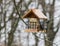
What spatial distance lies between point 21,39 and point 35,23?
3024 millimetres

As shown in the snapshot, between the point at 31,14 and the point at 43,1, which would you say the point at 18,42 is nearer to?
the point at 43,1

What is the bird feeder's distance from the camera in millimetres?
2541

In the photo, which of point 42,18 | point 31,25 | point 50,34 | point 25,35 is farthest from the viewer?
point 25,35

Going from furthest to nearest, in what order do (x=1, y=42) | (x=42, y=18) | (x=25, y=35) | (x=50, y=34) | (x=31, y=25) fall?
(x=25, y=35) → (x=1, y=42) → (x=50, y=34) → (x=31, y=25) → (x=42, y=18)

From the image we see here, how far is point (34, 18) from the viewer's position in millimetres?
2637

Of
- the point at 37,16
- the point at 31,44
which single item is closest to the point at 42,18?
the point at 37,16

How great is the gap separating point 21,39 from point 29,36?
0.22m

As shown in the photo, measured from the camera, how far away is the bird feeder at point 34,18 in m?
2.54

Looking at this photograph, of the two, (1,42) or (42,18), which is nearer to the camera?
(42,18)

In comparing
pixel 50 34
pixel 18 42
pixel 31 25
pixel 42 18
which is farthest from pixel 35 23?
pixel 18 42

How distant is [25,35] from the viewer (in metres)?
6.00

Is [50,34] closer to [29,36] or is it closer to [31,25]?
[31,25]

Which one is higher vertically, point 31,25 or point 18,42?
point 31,25

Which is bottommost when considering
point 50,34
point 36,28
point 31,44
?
point 31,44
